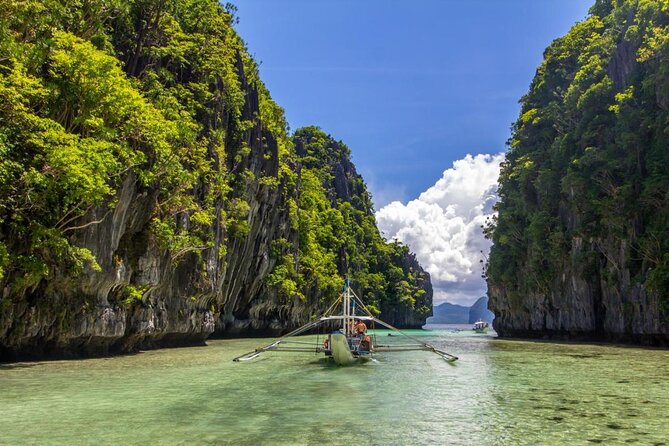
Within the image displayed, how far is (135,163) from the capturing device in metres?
18.9

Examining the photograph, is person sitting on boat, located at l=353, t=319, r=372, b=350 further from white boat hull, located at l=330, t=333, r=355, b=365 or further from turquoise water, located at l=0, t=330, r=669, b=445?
turquoise water, located at l=0, t=330, r=669, b=445

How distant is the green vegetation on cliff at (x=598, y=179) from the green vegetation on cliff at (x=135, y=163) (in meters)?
23.4

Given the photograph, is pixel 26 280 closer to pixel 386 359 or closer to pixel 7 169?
pixel 7 169

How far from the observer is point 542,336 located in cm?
4816

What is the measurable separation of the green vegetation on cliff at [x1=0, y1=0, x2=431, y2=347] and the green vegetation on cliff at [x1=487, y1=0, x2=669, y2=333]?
23.4 metres

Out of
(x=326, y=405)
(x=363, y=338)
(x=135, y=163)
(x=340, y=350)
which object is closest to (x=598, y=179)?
(x=363, y=338)

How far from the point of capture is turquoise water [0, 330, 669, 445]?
8.80 meters

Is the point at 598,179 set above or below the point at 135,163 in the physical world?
above

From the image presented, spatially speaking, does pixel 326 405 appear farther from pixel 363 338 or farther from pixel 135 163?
pixel 135 163

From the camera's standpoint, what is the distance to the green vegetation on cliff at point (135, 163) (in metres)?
15.7

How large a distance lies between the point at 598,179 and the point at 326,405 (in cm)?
2973

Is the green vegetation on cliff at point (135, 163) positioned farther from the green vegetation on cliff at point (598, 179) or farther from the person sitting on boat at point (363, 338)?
the green vegetation on cliff at point (598, 179)

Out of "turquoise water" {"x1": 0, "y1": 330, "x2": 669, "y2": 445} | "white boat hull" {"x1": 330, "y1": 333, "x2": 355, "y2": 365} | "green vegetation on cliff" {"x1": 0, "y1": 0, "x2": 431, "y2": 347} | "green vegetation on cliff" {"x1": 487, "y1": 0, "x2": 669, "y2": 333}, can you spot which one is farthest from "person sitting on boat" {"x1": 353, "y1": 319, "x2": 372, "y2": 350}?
"green vegetation on cliff" {"x1": 487, "y1": 0, "x2": 669, "y2": 333}

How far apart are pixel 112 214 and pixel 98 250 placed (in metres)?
1.58
